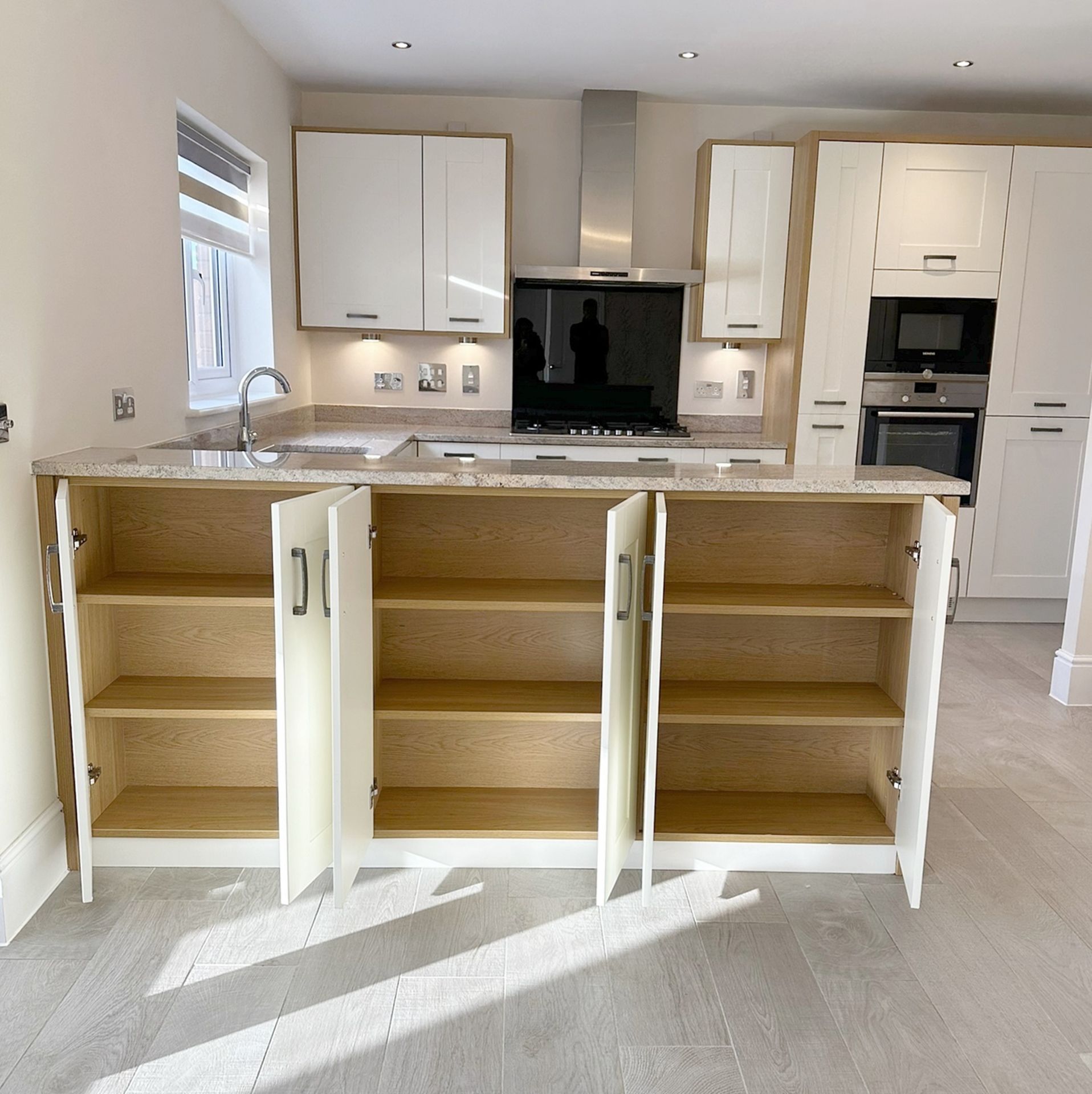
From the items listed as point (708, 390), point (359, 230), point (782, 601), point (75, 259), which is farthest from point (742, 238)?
point (75, 259)

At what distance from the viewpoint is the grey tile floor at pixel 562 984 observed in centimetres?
168

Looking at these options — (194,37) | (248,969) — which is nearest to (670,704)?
(248,969)

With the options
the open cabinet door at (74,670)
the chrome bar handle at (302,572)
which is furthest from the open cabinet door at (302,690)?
the open cabinet door at (74,670)

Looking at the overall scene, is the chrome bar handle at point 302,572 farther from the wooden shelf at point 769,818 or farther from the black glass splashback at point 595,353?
the black glass splashback at point 595,353

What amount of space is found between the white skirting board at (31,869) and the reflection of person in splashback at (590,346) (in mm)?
3307

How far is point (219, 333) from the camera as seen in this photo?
3.99 metres

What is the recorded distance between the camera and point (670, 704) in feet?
7.55

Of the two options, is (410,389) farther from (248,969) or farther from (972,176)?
(248,969)

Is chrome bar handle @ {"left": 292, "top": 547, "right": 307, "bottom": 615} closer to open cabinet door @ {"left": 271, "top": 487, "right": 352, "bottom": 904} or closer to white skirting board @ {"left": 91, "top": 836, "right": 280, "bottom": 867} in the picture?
open cabinet door @ {"left": 271, "top": 487, "right": 352, "bottom": 904}

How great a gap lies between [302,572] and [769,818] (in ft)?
4.38

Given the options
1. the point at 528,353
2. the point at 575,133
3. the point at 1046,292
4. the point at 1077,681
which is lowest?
the point at 1077,681

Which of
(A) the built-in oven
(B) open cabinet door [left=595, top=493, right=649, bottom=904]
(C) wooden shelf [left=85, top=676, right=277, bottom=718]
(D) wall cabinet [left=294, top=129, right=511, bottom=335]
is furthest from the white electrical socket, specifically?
(C) wooden shelf [left=85, top=676, right=277, bottom=718]

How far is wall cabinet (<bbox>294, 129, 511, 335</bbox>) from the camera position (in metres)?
4.41

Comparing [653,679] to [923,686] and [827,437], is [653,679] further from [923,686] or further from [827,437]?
[827,437]
